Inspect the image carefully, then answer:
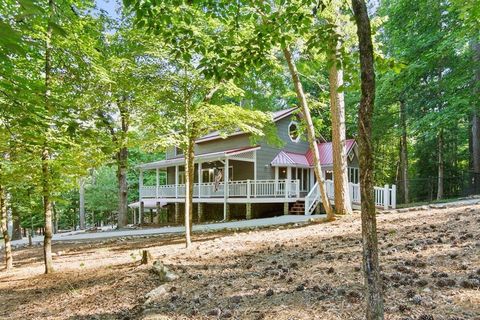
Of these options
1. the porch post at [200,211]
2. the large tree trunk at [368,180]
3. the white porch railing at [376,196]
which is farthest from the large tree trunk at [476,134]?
the large tree trunk at [368,180]

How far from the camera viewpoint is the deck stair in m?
17.0

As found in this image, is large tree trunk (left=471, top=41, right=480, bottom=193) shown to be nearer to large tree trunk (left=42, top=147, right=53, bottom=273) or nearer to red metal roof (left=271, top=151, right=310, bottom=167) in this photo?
red metal roof (left=271, top=151, right=310, bottom=167)

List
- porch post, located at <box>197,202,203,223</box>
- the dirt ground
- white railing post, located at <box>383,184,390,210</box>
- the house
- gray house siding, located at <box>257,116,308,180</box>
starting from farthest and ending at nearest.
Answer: porch post, located at <box>197,202,203,223</box>, gray house siding, located at <box>257,116,308,180</box>, the house, white railing post, located at <box>383,184,390,210</box>, the dirt ground

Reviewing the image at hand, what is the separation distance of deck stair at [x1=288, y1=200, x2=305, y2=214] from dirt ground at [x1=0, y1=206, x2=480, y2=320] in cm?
1017

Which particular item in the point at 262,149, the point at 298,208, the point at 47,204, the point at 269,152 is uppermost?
the point at 262,149

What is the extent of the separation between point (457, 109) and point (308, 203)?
7644 millimetres

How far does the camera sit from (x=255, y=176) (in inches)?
775

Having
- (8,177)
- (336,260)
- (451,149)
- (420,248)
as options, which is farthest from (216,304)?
(451,149)

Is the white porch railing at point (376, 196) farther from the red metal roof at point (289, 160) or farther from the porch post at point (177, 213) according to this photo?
the porch post at point (177, 213)

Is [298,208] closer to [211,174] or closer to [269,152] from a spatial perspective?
[269,152]

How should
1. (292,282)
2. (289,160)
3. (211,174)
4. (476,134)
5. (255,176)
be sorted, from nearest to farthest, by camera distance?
(292,282), (476,134), (255,176), (289,160), (211,174)

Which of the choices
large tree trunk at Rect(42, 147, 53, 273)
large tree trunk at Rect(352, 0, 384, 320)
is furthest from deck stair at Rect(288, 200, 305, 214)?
large tree trunk at Rect(352, 0, 384, 320)

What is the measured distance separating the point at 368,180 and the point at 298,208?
51.1ft

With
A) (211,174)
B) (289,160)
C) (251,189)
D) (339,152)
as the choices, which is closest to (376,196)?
(339,152)
